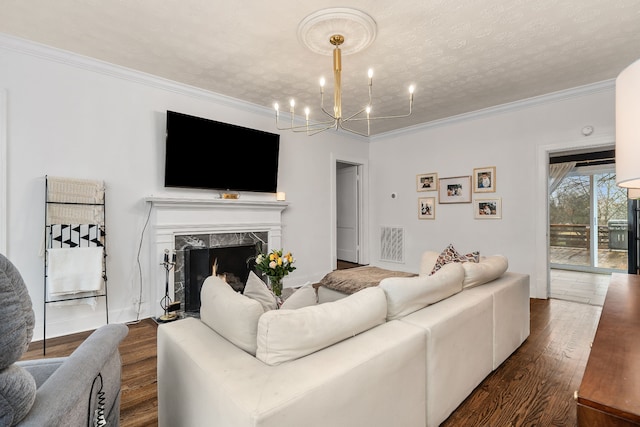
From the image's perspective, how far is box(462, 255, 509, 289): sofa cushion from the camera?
2.29 m

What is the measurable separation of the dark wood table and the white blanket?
3.48 meters

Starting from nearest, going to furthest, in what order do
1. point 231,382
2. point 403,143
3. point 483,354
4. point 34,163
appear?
point 231,382, point 483,354, point 34,163, point 403,143

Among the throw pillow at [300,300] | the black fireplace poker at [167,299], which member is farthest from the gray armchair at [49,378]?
the black fireplace poker at [167,299]

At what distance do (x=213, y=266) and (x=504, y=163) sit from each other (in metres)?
4.25

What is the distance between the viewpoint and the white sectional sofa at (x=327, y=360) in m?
1.04

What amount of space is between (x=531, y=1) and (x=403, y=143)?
3.36m

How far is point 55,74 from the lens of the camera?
291 centimetres

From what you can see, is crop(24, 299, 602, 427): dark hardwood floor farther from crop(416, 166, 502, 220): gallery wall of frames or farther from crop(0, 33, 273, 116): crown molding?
crop(0, 33, 273, 116): crown molding

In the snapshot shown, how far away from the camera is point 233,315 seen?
134 cm

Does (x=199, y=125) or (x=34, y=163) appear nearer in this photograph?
(x=34, y=163)

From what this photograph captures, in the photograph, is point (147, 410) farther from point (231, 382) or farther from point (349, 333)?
point (349, 333)

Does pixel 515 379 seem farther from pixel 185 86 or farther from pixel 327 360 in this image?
pixel 185 86

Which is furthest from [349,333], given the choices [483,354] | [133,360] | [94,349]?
[133,360]

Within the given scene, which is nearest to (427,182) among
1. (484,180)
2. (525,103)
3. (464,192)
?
(464,192)
